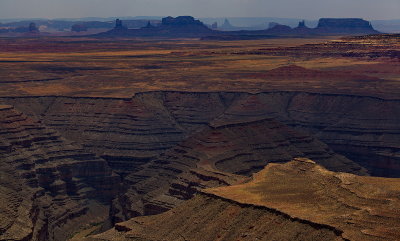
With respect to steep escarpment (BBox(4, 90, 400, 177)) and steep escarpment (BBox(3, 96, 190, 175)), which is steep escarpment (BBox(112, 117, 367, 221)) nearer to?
steep escarpment (BBox(4, 90, 400, 177))

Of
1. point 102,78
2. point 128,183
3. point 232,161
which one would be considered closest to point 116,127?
point 128,183

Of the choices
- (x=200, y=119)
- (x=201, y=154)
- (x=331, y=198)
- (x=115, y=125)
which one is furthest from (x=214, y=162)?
(x=200, y=119)

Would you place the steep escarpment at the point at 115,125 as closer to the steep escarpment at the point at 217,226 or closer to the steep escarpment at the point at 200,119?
the steep escarpment at the point at 200,119

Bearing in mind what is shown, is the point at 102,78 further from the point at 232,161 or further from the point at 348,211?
the point at 348,211

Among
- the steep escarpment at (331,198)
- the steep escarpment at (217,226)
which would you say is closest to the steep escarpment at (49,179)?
the steep escarpment at (217,226)

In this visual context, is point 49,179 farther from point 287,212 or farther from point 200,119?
point 287,212

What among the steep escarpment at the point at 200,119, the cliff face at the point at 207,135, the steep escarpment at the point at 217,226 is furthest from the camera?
the steep escarpment at the point at 200,119
